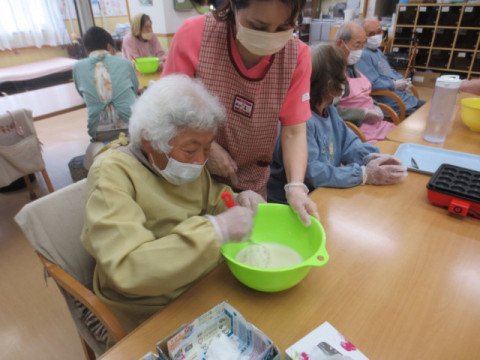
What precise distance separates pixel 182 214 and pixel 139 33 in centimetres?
366

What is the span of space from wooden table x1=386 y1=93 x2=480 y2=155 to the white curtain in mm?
5647

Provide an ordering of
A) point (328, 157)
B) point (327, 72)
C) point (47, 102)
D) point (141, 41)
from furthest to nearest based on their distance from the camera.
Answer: point (141, 41), point (47, 102), point (328, 157), point (327, 72)

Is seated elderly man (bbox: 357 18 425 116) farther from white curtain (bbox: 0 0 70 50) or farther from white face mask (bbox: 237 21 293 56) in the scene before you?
white curtain (bbox: 0 0 70 50)

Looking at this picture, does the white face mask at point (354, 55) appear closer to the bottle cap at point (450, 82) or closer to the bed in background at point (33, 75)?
the bottle cap at point (450, 82)

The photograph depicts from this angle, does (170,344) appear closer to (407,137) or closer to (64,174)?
(407,137)

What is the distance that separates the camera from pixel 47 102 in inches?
104

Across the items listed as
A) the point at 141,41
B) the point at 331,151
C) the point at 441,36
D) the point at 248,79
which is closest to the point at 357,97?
the point at 331,151

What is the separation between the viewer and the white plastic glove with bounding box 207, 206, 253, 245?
0.83 metres

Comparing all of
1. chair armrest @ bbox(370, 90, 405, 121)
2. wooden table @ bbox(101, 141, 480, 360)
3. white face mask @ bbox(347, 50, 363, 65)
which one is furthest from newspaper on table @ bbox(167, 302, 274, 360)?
chair armrest @ bbox(370, 90, 405, 121)

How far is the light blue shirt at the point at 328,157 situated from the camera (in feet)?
4.61

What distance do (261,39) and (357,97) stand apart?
207 cm

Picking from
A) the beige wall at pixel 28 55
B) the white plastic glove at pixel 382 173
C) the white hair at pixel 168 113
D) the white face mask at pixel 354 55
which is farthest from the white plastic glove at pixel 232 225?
the beige wall at pixel 28 55

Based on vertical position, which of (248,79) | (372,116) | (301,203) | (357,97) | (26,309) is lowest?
(26,309)

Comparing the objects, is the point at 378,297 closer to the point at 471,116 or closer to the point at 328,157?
the point at 328,157
